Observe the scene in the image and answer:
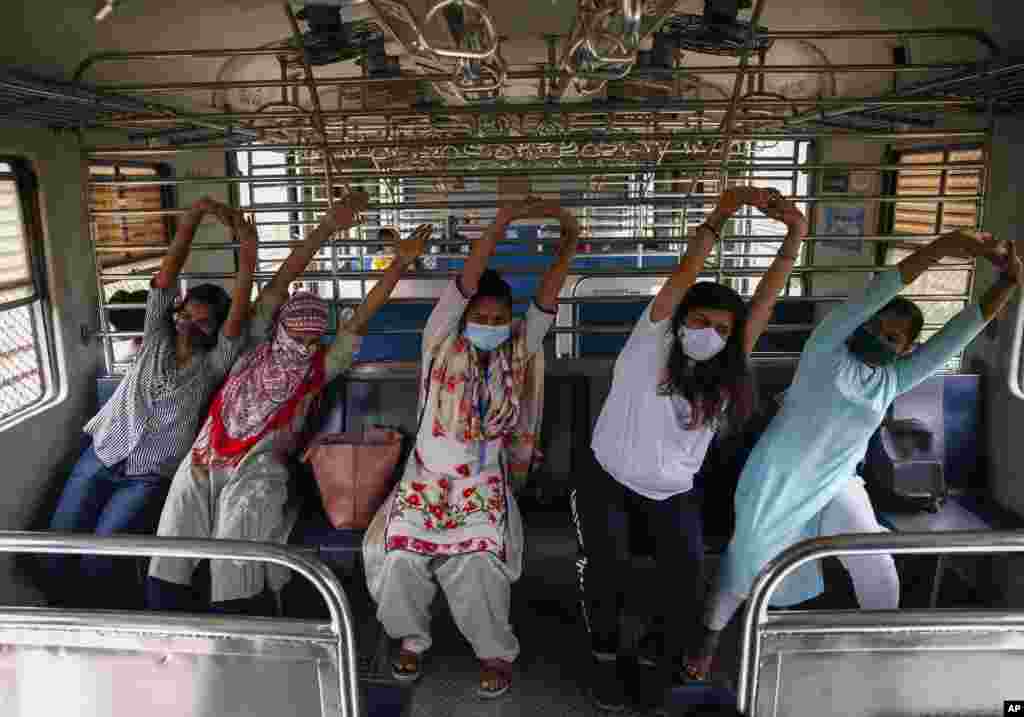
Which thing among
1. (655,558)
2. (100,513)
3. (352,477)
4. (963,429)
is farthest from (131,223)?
(963,429)

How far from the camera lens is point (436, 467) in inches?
117

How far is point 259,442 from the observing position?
3.22m

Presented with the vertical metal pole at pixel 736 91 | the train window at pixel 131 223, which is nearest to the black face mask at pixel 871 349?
the vertical metal pole at pixel 736 91

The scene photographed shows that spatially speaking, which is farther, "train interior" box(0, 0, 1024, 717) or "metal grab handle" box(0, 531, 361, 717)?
"train interior" box(0, 0, 1024, 717)

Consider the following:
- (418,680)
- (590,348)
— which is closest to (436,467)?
(418,680)

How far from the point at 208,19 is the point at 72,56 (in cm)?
142

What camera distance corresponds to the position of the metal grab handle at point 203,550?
172 centimetres

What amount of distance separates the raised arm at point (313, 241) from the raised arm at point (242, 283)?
111 mm

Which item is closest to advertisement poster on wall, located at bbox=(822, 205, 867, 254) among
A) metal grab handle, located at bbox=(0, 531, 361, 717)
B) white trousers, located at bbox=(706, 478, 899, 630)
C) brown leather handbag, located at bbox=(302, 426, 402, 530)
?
white trousers, located at bbox=(706, 478, 899, 630)

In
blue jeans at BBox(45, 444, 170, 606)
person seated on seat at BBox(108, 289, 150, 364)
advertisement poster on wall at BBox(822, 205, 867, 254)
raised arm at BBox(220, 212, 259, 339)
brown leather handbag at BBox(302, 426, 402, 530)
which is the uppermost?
advertisement poster on wall at BBox(822, 205, 867, 254)

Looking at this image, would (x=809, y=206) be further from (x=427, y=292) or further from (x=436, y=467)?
(x=436, y=467)

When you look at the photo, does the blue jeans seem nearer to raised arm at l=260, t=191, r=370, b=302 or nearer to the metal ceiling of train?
raised arm at l=260, t=191, r=370, b=302

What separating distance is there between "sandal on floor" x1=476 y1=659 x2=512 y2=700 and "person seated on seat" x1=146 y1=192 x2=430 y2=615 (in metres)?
0.91

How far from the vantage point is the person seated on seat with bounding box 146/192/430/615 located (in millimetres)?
3043
